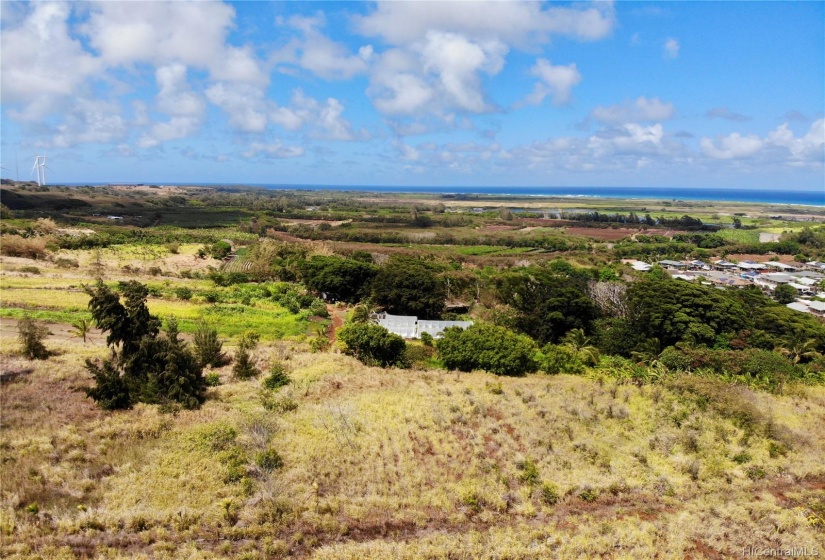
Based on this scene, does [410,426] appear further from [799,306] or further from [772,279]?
[772,279]

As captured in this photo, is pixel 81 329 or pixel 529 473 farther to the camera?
→ pixel 81 329

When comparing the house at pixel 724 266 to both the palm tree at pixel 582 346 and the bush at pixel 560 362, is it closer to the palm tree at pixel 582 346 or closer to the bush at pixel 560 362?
the palm tree at pixel 582 346

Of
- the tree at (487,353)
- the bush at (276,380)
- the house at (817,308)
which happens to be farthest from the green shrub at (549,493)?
the house at (817,308)

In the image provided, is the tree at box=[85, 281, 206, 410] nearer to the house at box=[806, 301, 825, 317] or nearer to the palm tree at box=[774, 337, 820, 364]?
the palm tree at box=[774, 337, 820, 364]

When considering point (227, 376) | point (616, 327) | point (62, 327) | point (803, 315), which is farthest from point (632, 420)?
point (62, 327)

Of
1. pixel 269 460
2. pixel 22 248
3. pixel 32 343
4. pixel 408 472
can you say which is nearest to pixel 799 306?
pixel 408 472

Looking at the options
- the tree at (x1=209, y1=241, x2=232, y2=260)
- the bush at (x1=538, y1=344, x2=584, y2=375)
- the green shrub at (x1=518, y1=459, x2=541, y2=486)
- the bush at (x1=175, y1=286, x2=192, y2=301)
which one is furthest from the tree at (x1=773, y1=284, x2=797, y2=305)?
the tree at (x1=209, y1=241, x2=232, y2=260)

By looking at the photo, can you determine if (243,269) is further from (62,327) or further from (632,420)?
(632,420)
